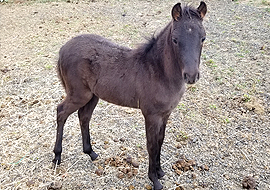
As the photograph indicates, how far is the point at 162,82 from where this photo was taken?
9.46 feet

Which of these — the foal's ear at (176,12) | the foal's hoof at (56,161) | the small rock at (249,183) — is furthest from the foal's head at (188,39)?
the foal's hoof at (56,161)

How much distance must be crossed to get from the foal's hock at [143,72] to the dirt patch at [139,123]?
0.39 m

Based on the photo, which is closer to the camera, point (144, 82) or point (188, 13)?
point (188, 13)

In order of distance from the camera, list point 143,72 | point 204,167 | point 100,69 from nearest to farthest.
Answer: point 143,72 < point 100,69 < point 204,167

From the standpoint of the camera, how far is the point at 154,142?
3084 mm

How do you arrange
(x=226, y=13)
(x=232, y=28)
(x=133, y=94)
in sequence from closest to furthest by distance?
(x=133, y=94)
(x=232, y=28)
(x=226, y=13)

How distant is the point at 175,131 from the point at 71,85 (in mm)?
1897

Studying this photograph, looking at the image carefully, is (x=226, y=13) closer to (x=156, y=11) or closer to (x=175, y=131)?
(x=156, y=11)

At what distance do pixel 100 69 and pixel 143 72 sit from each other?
0.57 m

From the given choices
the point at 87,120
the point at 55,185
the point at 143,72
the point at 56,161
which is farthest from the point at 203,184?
the point at 56,161

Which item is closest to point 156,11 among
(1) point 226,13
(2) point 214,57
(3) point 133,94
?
(1) point 226,13

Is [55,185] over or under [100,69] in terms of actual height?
under

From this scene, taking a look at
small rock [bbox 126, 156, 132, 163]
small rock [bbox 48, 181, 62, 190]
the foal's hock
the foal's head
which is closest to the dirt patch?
small rock [bbox 48, 181, 62, 190]

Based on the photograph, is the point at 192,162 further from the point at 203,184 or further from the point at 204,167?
the point at 203,184
